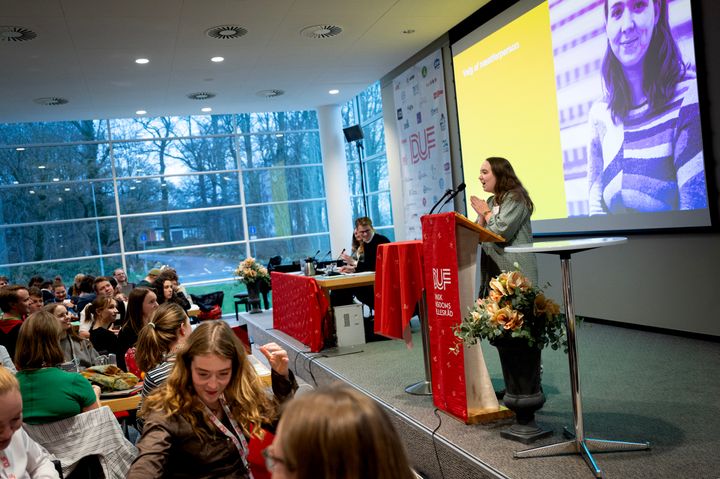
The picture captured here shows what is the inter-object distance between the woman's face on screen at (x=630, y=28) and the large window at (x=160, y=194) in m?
8.71

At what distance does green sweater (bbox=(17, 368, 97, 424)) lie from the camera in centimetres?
289

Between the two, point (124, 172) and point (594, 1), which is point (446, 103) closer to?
point (594, 1)

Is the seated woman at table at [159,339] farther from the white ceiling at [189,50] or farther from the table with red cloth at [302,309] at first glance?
the white ceiling at [189,50]

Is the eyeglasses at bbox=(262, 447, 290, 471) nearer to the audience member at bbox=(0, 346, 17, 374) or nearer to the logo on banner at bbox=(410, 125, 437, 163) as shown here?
the audience member at bbox=(0, 346, 17, 374)

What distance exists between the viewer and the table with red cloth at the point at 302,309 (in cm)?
638

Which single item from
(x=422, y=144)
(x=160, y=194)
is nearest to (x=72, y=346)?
(x=422, y=144)

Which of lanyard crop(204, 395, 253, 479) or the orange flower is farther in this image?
the orange flower

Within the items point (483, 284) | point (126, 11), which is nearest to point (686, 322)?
point (483, 284)

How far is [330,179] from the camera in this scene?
1264 centimetres

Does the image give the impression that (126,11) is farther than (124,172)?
No

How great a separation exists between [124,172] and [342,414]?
41.3 ft

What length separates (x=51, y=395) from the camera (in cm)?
292

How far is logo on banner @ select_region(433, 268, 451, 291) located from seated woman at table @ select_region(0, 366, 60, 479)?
208 cm

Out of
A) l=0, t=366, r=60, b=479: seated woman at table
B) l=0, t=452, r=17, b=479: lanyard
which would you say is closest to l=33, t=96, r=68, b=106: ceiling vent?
l=0, t=366, r=60, b=479: seated woman at table
